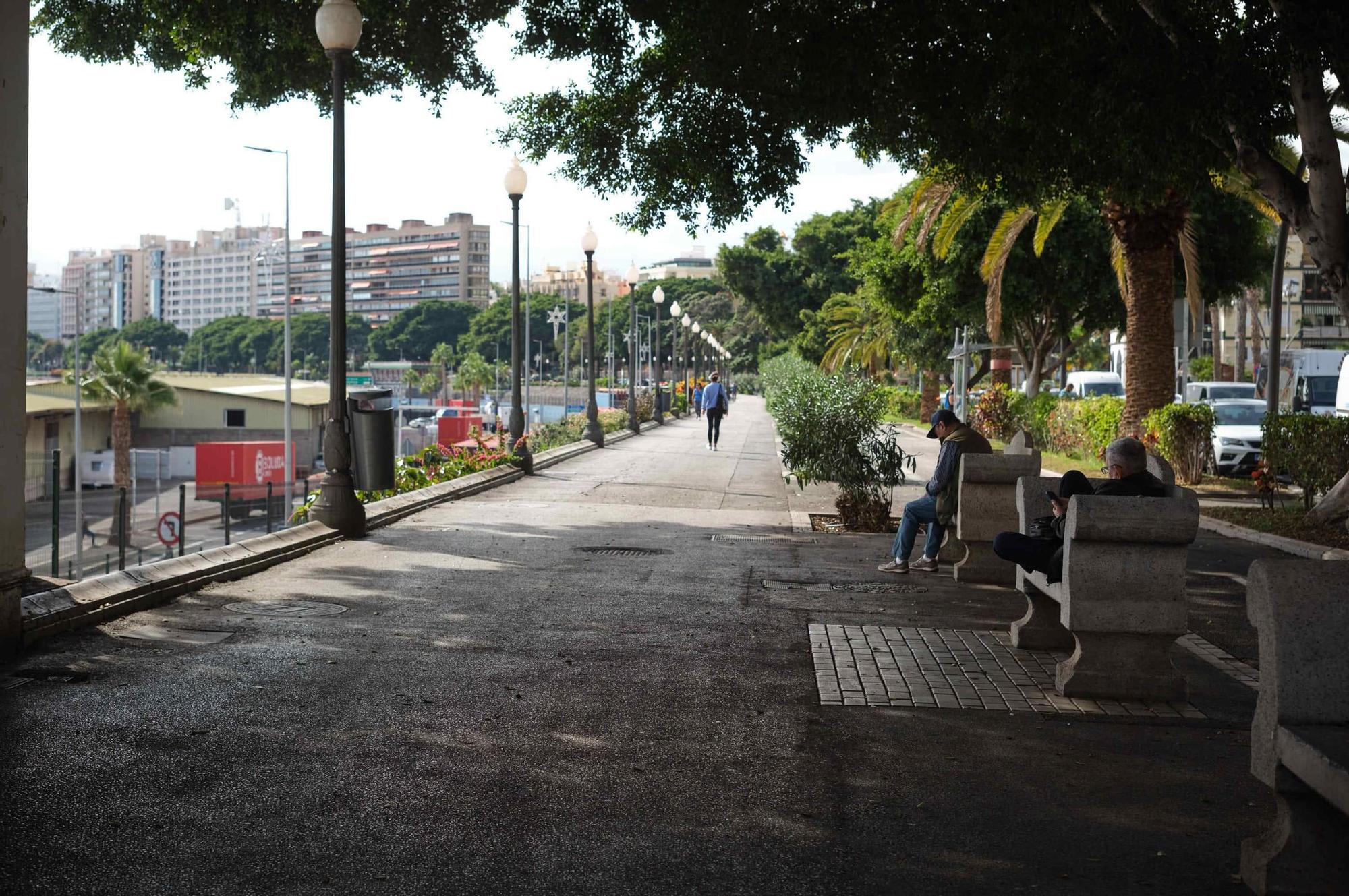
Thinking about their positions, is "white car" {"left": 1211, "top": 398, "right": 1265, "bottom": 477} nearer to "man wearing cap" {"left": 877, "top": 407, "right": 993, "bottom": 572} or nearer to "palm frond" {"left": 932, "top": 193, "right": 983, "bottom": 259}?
"palm frond" {"left": 932, "top": 193, "right": 983, "bottom": 259}

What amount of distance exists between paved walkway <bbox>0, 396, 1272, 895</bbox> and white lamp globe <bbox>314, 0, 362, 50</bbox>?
18.4 feet

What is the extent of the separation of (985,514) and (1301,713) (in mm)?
6754

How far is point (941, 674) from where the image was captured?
684 cm

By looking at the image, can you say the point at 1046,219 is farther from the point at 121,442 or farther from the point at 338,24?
the point at 121,442

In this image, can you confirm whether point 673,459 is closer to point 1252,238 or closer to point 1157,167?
point 1252,238

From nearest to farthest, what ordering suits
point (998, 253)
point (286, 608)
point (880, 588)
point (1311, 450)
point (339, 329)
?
point (286, 608)
point (880, 588)
point (339, 329)
point (1311, 450)
point (998, 253)

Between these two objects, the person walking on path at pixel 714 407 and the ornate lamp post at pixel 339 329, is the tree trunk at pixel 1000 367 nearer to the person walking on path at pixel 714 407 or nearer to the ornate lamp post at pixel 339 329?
the person walking on path at pixel 714 407

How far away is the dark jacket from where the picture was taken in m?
10.6

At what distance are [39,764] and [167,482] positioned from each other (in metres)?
78.2

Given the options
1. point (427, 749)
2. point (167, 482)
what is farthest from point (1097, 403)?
point (167, 482)

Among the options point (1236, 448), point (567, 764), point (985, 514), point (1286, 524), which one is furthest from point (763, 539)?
point (1236, 448)

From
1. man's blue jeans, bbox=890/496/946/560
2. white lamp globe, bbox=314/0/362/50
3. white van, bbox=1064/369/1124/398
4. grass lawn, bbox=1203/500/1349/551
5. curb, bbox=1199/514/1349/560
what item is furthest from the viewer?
white van, bbox=1064/369/1124/398

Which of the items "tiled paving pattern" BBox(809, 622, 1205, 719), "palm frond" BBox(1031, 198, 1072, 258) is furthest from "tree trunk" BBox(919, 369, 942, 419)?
"tiled paving pattern" BBox(809, 622, 1205, 719)

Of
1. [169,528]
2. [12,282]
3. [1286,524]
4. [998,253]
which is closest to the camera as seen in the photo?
[12,282]
